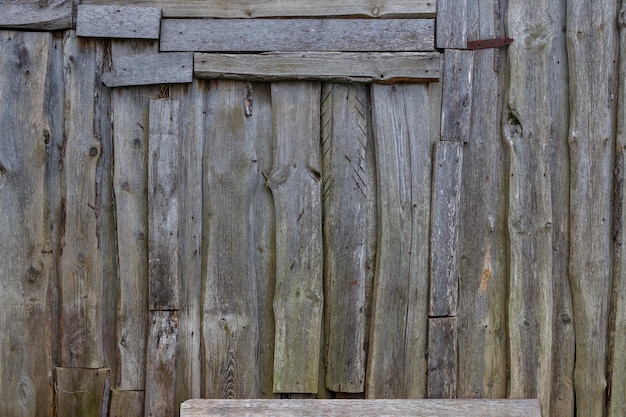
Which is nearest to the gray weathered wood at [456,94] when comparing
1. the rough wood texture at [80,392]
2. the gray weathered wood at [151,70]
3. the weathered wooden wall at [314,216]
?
the weathered wooden wall at [314,216]

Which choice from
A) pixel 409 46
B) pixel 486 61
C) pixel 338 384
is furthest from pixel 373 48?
pixel 338 384

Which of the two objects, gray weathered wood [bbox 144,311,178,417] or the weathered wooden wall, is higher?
the weathered wooden wall

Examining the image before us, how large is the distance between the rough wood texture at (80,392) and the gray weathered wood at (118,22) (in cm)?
188

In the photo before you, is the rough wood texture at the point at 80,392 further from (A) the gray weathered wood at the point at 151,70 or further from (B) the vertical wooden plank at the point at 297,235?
(A) the gray weathered wood at the point at 151,70

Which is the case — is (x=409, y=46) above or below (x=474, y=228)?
above

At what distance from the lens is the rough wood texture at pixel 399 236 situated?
10.8 ft

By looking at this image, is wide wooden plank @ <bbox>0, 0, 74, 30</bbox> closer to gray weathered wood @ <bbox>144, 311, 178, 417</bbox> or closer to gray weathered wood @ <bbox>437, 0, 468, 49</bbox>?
gray weathered wood @ <bbox>144, 311, 178, 417</bbox>

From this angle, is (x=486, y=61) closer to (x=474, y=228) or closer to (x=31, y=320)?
(x=474, y=228)

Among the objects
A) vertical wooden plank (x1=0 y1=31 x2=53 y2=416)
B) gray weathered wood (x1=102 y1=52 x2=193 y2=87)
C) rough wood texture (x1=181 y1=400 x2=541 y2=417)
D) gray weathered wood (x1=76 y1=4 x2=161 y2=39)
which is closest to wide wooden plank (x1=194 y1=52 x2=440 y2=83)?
gray weathered wood (x1=102 y1=52 x2=193 y2=87)

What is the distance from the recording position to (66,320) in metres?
3.33

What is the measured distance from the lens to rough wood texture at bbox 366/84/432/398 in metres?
3.29

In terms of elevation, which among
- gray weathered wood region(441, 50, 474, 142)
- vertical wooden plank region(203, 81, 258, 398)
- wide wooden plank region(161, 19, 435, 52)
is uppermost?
wide wooden plank region(161, 19, 435, 52)

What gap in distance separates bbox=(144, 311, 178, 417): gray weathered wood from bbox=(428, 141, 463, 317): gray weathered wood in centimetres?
144

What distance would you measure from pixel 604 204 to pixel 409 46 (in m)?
1.40
